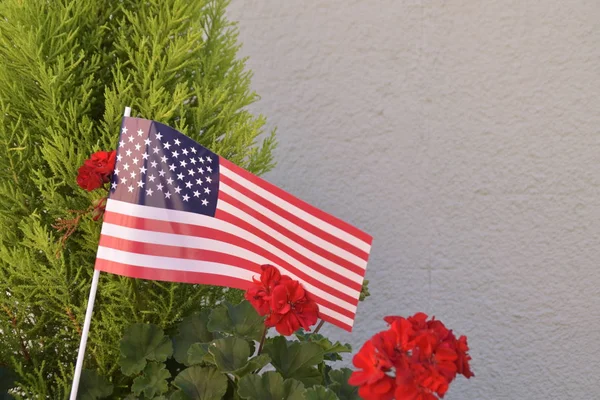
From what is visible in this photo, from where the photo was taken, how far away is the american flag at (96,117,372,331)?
1.92 m

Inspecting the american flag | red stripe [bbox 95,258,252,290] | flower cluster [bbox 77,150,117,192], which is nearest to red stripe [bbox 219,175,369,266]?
the american flag

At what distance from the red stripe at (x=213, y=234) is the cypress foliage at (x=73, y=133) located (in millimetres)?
426

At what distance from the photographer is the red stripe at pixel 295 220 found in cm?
202

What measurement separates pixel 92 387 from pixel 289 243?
2.99ft

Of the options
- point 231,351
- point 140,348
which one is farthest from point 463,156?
point 140,348

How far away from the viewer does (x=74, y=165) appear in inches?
90.0

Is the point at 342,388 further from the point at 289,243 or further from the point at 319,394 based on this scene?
the point at 289,243

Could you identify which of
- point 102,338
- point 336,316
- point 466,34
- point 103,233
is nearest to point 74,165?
point 103,233

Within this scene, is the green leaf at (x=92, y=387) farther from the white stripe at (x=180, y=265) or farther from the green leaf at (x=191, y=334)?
the white stripe at (x=180, y=265)

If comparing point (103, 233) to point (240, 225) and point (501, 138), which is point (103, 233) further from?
point (501, 138)

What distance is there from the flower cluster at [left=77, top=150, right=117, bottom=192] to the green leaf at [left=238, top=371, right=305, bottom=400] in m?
0.76

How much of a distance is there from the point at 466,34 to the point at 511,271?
56.1 inches

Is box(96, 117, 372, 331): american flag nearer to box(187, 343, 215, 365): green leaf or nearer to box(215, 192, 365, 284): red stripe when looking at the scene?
box(215, 192, 365, 284): red stripe

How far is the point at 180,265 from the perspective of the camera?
6.42 feet
